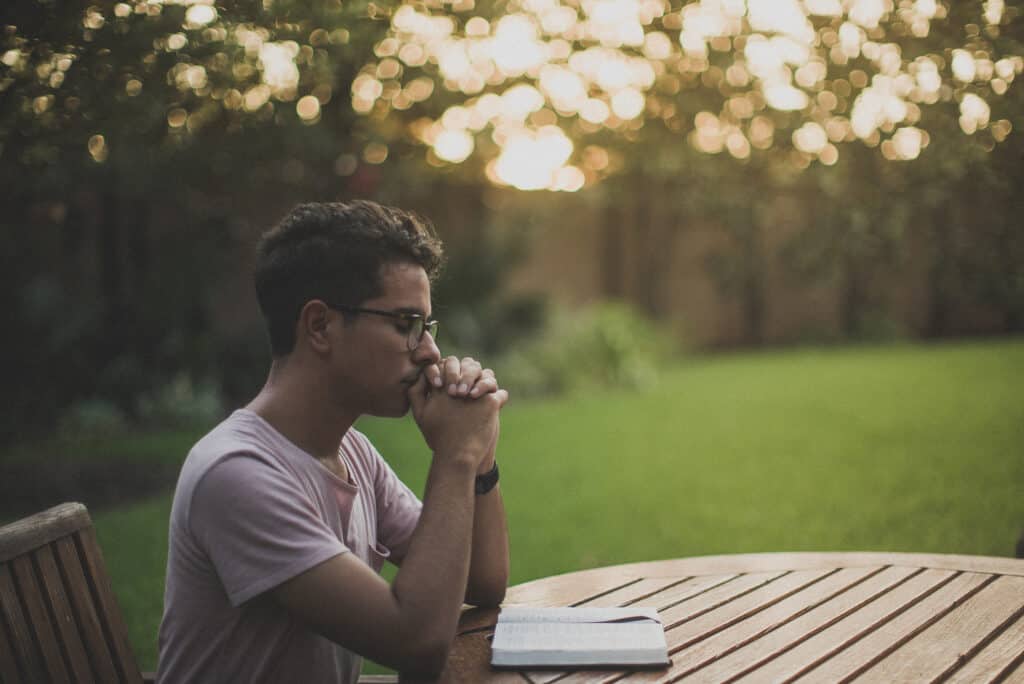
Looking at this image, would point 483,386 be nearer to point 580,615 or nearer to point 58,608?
point 580,615

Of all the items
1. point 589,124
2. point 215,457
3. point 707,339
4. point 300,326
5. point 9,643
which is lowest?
point 707,339

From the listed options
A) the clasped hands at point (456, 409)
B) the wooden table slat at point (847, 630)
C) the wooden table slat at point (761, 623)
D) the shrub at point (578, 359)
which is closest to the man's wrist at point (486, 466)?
the clasped hands at point (456, 409)

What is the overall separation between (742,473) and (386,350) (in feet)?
17.7

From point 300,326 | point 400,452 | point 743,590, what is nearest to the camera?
point 300,326

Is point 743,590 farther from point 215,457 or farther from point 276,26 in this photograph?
point 276,26

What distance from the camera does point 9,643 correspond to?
161 cm

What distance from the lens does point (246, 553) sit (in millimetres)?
1522

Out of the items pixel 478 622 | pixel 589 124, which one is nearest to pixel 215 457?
pixel 478 622

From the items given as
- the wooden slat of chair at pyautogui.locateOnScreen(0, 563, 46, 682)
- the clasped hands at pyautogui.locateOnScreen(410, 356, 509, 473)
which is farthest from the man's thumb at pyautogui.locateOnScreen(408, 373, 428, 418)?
the wooden slat of chair at pyautogui.locateOnScreen(0, 563, 46, 682)

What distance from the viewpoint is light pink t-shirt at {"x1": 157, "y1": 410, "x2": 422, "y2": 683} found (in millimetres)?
1522

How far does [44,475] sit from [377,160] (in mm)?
3727

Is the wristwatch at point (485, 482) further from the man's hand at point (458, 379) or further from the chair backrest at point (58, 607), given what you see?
the chair backrest at point (58, 607)

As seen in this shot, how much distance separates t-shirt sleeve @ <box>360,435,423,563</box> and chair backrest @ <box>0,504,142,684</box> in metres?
0.62

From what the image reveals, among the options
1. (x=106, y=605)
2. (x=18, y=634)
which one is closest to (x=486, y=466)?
(x=106, y=605)
